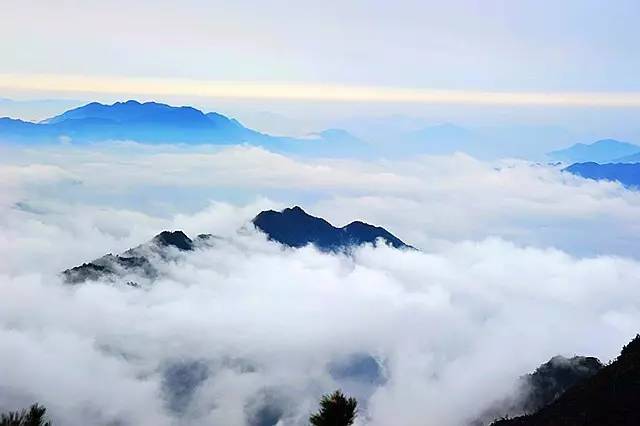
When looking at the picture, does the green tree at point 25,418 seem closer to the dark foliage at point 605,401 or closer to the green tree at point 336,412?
the green tree at point 336,412

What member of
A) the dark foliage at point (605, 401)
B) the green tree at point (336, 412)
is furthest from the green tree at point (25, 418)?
the dark foliage at point (605, 401)

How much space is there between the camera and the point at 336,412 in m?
21.2

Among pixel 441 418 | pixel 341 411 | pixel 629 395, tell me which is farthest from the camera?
pixel 441 418

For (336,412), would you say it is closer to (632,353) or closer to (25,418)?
(25,418)

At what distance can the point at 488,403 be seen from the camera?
514 feet

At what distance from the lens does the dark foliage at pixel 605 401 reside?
199ft

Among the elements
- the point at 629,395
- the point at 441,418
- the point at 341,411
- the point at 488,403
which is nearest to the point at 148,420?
the point at 441,418

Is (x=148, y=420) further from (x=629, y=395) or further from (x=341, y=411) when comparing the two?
(x=341, y=411)

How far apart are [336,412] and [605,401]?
52.4 m

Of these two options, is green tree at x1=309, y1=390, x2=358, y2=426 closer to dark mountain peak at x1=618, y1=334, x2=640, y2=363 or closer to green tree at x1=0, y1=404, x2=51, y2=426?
green tree at x1=0, y1=404, x2=51, y2=426

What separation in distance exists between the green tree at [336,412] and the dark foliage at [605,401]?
44.8 meters

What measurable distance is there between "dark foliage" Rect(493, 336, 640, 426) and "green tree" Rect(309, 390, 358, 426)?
44.8m

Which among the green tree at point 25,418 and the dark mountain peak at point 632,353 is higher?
the dark mountain peak at point 632,353

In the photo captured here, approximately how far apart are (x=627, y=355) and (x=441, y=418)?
103282mm
